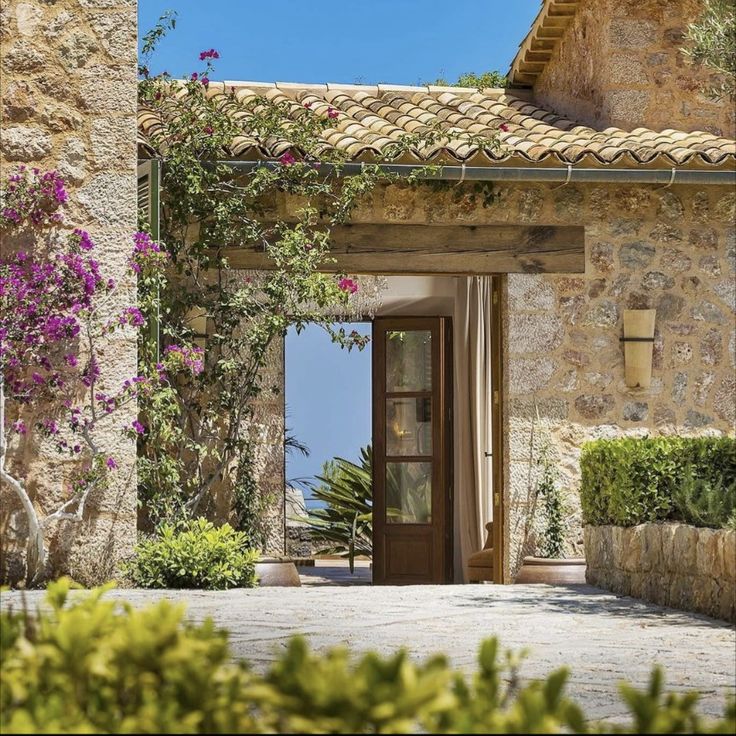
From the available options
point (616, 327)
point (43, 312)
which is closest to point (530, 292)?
Answer: point (616, 327)

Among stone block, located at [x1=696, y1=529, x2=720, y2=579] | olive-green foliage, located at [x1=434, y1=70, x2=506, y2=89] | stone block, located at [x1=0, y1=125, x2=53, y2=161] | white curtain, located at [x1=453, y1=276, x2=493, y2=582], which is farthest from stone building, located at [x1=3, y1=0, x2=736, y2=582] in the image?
olive-green foliage, located at [x1=434, y1=70, x2=506, y2=89]

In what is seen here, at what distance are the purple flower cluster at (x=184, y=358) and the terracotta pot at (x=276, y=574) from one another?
3.93 ft

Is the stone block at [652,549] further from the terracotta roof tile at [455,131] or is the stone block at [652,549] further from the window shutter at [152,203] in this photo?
the window shutter at [152,203]

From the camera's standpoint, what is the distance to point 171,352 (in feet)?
23.5

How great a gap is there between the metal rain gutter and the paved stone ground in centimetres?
254

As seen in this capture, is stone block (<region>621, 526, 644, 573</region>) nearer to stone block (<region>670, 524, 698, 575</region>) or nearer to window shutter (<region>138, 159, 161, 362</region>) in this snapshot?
stone block (<region>670, 524, 698, 575</region>)

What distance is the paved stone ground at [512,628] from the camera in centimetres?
411

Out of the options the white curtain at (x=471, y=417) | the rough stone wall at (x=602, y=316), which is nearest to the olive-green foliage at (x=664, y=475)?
the rough stone wall at (x=602, y=316)

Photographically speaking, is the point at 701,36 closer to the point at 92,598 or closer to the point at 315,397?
the point at 92,598

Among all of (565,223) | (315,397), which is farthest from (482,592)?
(315,397)

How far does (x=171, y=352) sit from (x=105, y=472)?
30.4 inches

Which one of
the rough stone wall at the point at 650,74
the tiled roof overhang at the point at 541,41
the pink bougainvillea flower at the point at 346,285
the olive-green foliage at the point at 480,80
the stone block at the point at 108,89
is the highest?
the olive-green foliage at the point at 480,80

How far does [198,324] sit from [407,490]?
340 cm

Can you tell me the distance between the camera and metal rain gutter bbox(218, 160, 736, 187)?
7961 mm
